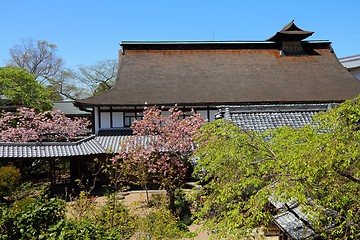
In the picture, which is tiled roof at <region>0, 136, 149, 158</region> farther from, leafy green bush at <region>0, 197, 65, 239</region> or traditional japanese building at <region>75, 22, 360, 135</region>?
leafy green bush at <region>0, 197, 65, 239</region>

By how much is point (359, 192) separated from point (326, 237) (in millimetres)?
Answer: 653

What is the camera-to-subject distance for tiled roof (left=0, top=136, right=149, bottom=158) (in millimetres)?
14180

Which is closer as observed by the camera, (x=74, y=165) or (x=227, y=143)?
(x=227, y=143)

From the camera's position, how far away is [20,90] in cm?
2089

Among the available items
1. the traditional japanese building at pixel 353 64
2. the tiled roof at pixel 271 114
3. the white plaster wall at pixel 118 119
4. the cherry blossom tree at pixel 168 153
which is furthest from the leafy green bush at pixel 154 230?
the traditional japanese building at pixel 353 64

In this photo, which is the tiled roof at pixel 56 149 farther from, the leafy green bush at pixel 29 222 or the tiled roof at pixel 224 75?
the leafy green bush at pixel 29 222

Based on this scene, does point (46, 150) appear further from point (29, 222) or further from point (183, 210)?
point (29, 222)

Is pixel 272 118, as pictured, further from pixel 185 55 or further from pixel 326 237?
pixel 185 55

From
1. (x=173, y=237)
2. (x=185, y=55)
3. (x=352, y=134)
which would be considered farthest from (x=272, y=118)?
(x=185, y=55)

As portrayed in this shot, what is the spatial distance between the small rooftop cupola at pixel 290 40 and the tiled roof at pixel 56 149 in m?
13.4

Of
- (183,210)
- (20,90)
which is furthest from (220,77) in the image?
(20,90)

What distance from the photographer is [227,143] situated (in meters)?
5.06

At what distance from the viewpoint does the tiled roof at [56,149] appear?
14180 mm

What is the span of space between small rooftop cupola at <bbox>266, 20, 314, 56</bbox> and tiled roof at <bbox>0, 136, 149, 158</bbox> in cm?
1337
